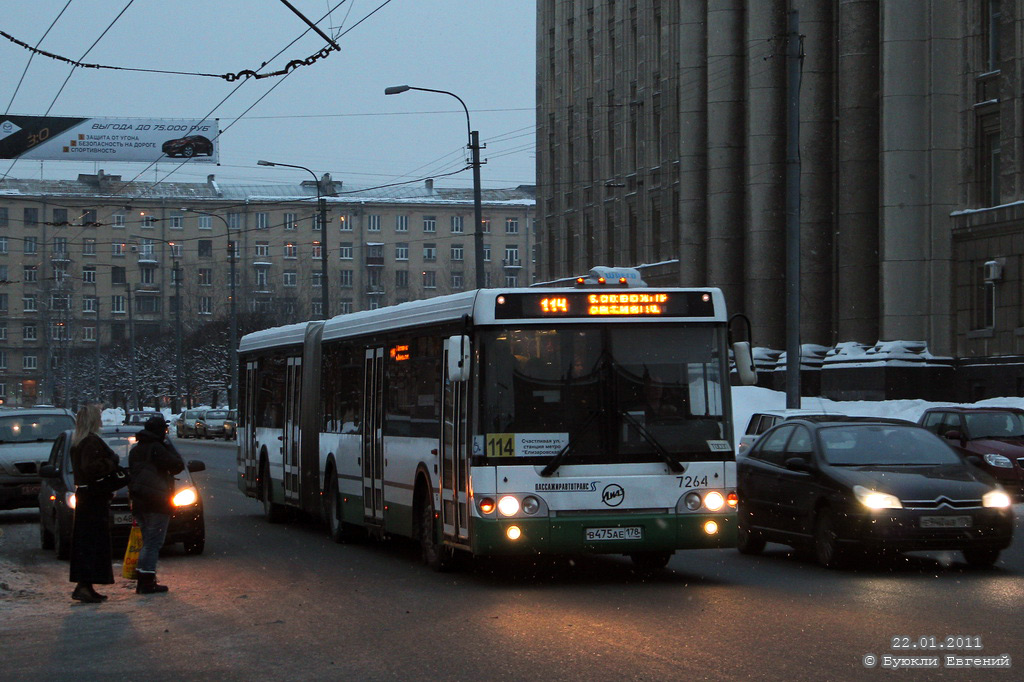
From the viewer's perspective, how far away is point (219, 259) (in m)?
129

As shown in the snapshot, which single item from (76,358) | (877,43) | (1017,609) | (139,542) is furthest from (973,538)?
(76,358)

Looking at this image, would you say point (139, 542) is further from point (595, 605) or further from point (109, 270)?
point (109, 270)

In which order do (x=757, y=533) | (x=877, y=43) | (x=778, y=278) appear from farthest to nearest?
(x=778, y=278), (x=877, y=43), (x=757, y=533)

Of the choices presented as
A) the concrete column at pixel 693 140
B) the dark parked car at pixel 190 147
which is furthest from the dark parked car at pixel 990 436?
the dark parked car at pixel 190 147

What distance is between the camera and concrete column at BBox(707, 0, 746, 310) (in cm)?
4759

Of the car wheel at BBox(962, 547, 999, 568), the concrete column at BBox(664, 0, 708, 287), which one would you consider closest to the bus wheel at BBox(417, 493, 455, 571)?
the car wheel at BBox(962, 547, 999, 568)

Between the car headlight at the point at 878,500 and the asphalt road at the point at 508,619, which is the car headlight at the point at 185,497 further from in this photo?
the car headlight at the point at 878,500

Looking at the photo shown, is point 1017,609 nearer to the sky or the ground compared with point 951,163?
nearer to the ground

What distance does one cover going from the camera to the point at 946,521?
13.6 m

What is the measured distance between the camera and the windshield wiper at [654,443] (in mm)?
13125

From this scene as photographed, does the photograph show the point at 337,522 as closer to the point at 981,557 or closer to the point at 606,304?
the point at 606,304

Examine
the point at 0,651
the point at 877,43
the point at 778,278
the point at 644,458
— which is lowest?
the point at 0,651

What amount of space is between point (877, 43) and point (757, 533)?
28.3m

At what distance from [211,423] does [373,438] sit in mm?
54688
